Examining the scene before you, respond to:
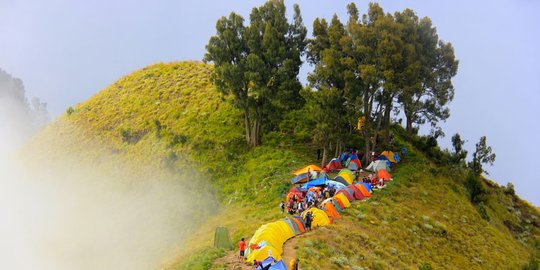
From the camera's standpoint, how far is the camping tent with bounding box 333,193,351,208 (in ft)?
131

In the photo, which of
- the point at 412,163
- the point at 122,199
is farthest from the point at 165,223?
the point at 412,163

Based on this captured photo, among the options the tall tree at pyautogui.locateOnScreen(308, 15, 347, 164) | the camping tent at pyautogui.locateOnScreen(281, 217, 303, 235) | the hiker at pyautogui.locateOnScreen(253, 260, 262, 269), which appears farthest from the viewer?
the tall tree at pyautogui.locateOnScreen(308, 15, 347, 164)

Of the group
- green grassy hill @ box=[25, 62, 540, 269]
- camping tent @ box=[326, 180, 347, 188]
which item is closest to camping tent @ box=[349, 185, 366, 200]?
camping tent @ box=[326, 180, 347, 188]

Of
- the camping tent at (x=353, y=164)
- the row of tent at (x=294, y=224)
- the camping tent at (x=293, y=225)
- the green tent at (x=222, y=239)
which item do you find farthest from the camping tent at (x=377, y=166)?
the green tent at (x=222, y=239)

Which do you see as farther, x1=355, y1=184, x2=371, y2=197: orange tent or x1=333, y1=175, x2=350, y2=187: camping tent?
x1=333, y1=175, x2=350, y2=187: camping tent

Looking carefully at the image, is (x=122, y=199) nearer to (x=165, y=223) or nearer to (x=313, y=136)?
(x=165, y=223)

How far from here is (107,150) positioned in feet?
215

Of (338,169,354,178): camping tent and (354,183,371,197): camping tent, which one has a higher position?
→ (338,169,354,178): camping tent

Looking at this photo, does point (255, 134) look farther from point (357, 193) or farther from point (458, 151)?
point (458, 151)

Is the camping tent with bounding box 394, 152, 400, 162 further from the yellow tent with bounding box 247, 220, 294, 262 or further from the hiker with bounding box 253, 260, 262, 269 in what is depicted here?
the hiker with bounding box 253, 260, 262, 269

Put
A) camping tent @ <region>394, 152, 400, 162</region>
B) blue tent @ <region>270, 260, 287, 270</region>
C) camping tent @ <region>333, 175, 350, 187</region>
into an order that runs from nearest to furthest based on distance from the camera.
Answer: blue tent @ <region>270, 260, 287, 270</region> → camping tent @ <region>333, 175, 350, 187</region> → camping tent @ <region>394, 152, 400, 162</region>

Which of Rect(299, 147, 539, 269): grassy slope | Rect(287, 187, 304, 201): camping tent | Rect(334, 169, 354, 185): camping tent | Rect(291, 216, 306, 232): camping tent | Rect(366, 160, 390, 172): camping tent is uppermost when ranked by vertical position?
Rect(366, 160, 390, 172): camping tent

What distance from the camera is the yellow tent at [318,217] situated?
35.8 meters

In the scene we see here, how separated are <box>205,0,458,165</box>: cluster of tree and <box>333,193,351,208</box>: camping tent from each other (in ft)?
34.2
